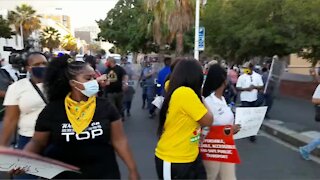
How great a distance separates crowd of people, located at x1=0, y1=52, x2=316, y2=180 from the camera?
8.41 ft

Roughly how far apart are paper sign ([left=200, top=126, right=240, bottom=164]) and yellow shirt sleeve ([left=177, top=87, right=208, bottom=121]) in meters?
0.57

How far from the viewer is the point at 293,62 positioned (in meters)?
22.2

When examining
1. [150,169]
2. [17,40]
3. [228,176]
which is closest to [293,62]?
[150,169]

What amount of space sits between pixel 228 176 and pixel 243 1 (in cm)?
1327

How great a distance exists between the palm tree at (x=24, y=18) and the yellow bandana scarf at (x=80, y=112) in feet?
225

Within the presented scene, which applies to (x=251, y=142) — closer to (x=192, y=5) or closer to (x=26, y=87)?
(x=26, y=87)

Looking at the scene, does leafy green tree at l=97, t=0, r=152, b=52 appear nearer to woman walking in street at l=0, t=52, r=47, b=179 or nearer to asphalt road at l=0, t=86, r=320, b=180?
asphalt road at l=0, t=86, r=320, b=180

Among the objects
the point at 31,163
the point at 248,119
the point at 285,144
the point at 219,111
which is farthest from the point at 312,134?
the point at 31,163

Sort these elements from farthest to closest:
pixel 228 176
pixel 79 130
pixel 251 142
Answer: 1. pixel 251 142
2. pixel 228 176
3. pixel 79 130

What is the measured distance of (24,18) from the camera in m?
69.0

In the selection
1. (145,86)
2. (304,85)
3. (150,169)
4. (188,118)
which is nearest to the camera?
(188,118)

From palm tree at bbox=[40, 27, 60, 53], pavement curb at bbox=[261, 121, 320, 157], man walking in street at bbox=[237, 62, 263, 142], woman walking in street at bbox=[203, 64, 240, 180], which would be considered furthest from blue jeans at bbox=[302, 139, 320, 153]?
palm tree at bbox=[40, 27, 60, 53]

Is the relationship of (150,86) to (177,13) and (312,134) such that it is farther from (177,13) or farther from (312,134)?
(177,13)

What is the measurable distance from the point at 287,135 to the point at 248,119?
185 inches
